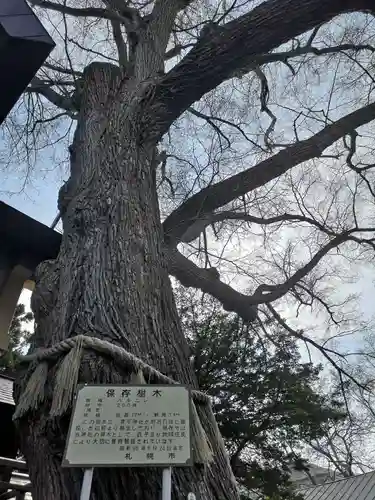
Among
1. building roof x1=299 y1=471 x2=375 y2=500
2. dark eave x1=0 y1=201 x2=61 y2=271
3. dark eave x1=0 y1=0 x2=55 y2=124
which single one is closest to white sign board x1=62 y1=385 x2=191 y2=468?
dark eave x1=0 y1=201 x2=61 y2=271

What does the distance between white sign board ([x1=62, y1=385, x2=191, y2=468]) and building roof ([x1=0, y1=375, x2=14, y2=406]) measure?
3853 mm

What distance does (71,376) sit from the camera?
1240 millimetres

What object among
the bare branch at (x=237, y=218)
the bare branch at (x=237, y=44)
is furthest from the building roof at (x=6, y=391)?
the bare branch at (x=237, y=44)

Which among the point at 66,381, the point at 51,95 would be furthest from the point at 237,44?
the point at 66,381

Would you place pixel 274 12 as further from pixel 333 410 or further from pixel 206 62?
pixel 333 410

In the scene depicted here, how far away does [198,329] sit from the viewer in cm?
454

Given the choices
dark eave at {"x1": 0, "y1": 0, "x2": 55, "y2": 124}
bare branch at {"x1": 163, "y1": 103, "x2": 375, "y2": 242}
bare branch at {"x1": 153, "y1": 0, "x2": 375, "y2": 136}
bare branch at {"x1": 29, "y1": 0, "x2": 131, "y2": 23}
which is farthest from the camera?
bare branch at {"x1": 29, "y1": 0, "x2": 131, "y2": 23}

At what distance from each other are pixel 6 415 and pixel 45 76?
3.71 meters

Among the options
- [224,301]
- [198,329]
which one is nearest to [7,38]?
[224,301]

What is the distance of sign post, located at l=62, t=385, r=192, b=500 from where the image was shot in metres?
1.03

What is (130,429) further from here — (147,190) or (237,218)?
(237,218)

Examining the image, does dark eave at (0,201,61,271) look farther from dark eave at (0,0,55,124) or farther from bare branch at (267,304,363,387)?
bare branch at (267,304,363,387)

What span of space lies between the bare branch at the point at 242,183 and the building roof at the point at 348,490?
7636 mm

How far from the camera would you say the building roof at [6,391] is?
4.51m
